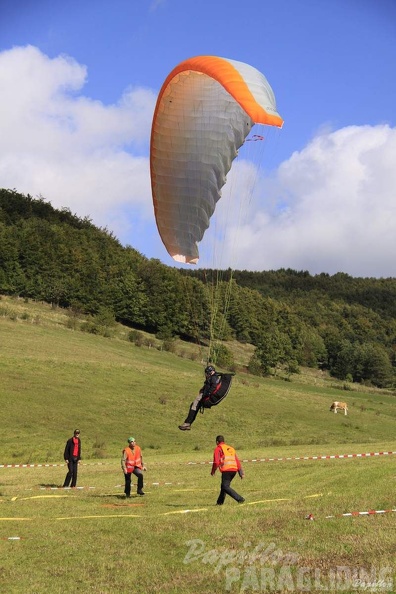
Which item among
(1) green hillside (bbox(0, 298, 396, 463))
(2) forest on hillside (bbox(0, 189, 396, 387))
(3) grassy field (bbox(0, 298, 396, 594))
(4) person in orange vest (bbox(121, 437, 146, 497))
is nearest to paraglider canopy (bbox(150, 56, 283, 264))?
(4) person in orange vest (bbox(121, 437, 146, 497))

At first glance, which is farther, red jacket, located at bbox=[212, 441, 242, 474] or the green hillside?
the green hillside

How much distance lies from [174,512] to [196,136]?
939cm

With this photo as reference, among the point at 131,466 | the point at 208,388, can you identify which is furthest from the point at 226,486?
the point at 131,466

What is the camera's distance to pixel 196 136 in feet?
58.5

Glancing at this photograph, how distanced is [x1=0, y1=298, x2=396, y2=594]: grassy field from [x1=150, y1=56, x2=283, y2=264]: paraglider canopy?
6964 mm

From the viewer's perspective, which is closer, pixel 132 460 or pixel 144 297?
pixel 132 460

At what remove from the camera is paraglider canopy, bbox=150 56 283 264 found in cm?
1681

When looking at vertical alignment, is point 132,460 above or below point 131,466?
above

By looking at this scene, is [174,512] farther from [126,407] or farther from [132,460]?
[126,407]

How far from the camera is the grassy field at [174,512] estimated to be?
8.59 meters

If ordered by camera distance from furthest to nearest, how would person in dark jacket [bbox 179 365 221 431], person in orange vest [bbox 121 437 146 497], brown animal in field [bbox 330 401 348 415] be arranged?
brown animal in field [bbox 330 401 348 415] < person in orange vest [bbox 121 437 146 497] < person in dark jacket [bbox 179 365 221 431]

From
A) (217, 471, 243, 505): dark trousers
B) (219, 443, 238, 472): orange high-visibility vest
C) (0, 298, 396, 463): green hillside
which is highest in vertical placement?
(219, 443, 238, 472): orange high-visibility vest

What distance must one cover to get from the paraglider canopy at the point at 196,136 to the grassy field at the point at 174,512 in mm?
6964

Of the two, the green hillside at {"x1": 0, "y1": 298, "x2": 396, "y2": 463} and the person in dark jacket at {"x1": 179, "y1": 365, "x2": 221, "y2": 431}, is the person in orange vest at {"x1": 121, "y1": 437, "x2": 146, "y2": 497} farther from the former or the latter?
the green hillside at {"x1": 0, "y1": 298, "x2": 396, "y2": 463}
